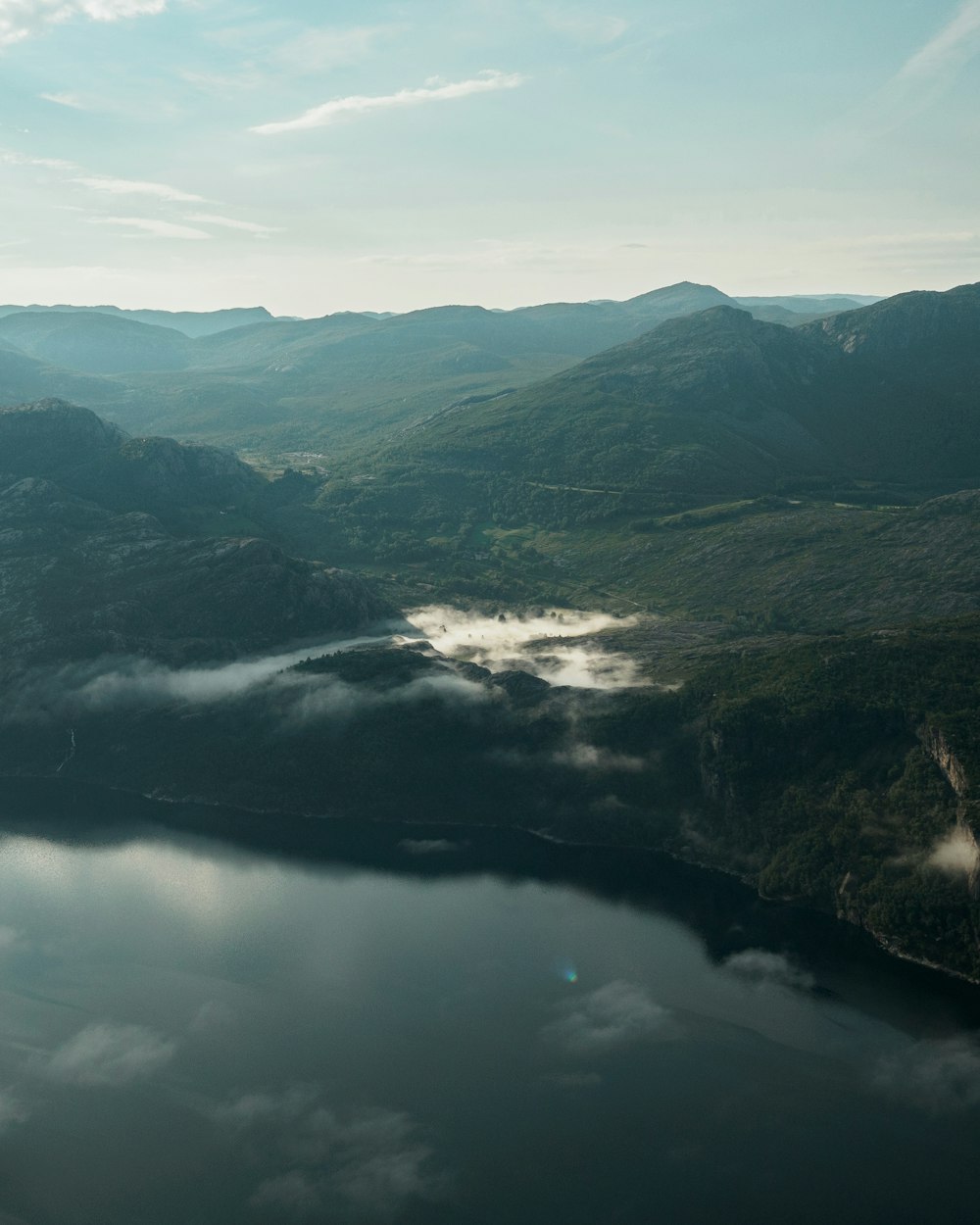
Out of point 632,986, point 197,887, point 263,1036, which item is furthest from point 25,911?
point 632,986

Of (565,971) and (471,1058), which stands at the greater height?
(565,971)

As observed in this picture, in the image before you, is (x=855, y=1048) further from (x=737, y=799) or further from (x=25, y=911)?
(x=25, y=911)

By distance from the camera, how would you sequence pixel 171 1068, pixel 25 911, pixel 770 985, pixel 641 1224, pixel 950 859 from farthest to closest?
pixel 25 911 → pixel 950 859 → pixel 770 985 → pixel 171 1068 → pixel 641 1224

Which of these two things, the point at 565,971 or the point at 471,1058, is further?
the point at 565,971

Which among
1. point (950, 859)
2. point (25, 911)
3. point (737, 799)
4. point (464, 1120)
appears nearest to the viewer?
point (464, 1120)

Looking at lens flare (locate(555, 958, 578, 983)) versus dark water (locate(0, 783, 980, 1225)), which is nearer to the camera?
dark water (locate(0, 783, 980, 1225))

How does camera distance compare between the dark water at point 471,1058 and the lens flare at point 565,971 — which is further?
the lens flare at point 565,971

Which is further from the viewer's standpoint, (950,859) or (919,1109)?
(950,859)

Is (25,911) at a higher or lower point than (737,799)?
lower
